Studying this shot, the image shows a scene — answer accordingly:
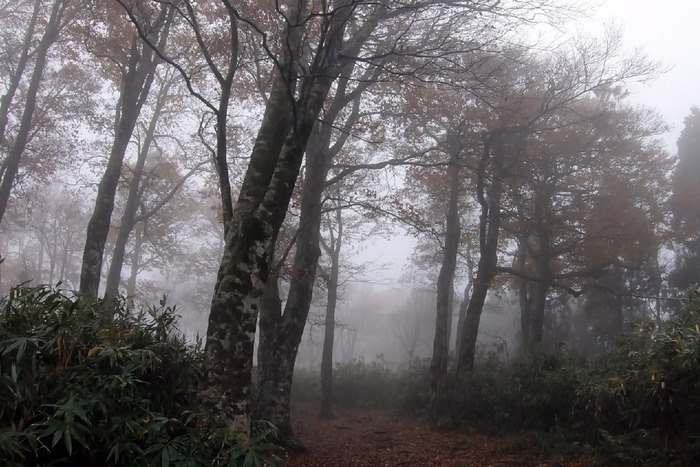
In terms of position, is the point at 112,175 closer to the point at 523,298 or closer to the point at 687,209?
the point at 523,298

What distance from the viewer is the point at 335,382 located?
55.7ft

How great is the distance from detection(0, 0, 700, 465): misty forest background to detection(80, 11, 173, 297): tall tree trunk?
0.04 metres

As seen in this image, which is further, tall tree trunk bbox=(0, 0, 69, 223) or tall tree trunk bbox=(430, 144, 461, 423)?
tall tree trunk bbox=(430, 144, 461, 423)

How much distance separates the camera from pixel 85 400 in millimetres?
2869

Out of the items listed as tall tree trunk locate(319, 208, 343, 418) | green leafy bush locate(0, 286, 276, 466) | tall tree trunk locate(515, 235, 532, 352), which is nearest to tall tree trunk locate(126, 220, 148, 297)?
tall tree trunk locate(319, 208, 343, 418)

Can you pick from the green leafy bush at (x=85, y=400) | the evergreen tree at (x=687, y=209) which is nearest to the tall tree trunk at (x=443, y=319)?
the green leafy bush at (x=85, y=400)

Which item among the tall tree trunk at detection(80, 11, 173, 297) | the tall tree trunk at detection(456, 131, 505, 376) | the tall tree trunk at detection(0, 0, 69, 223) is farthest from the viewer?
the tall tree trunk at detection(456, 131, 505, 376)

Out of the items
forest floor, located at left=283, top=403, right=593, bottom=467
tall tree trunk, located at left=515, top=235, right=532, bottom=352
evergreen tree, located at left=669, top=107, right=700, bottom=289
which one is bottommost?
forest floor, located at left=283, top=403, right=593, bottom=467

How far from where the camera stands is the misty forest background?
448cm

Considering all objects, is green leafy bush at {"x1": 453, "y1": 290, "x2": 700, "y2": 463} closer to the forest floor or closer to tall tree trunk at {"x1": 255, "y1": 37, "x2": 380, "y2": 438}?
the forest floor

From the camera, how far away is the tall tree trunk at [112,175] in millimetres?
9055

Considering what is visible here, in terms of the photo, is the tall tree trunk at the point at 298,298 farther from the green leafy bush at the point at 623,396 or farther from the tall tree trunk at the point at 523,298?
the tall tree trunk at the point at 523,298

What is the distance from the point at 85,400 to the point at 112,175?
7868 mm

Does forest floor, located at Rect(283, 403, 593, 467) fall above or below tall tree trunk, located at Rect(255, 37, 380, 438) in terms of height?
below
